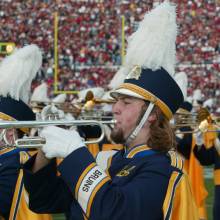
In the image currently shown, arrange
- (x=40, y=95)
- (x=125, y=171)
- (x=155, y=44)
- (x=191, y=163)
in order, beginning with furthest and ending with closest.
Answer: (x=40, y=95), (x=191, y=163), (x=155, y=44), (x=125, y=171)

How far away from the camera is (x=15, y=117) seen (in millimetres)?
3676

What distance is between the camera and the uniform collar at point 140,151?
264cm

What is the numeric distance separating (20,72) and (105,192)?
1.87 meters

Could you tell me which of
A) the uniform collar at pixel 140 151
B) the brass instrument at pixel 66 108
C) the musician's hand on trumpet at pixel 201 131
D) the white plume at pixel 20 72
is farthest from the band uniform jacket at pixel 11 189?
the brass instrument at pixel 66 108

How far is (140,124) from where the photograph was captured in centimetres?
266

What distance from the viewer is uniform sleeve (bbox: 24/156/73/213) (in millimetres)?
2680

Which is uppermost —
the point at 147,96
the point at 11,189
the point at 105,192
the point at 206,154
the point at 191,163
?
the point at 147,96

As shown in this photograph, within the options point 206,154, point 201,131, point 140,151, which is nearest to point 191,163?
point 206,154

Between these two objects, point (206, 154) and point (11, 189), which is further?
point (206, 154)

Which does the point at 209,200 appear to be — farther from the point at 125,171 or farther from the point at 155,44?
the point at 125,171

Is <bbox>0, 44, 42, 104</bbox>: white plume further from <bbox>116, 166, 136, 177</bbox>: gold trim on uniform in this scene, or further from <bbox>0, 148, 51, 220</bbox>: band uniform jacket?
<bbox>116, 166, 136, 177</bbox>: gold trim on uniform

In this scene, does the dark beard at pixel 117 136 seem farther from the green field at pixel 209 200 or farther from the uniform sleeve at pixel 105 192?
the green field at pixel 209 200

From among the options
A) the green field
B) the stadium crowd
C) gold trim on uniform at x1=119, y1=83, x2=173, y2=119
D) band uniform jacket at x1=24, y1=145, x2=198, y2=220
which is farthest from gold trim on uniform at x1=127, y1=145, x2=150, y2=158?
the stadium crowd

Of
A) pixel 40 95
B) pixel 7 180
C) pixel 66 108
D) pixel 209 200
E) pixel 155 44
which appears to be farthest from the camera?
pixel 40 95
